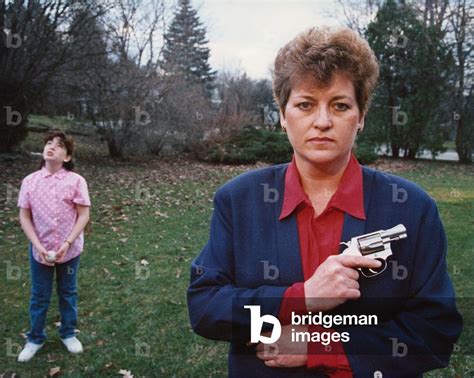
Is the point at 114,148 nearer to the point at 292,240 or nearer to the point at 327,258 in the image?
the point at 292,240

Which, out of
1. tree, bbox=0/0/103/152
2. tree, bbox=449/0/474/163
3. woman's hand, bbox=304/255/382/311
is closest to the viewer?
woman's hand, bbox=304/255/382/311

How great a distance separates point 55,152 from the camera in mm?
4328

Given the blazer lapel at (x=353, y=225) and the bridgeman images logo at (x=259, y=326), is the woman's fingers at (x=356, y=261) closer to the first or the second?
the blazer lapel at (x=353, y=225)

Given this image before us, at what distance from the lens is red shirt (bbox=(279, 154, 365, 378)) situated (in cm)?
153

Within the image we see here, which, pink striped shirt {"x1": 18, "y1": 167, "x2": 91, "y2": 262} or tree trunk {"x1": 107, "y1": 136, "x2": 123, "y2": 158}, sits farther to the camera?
tree trunk {"x1": 107, "y1": 136, "x2": 123, "y2": 158}

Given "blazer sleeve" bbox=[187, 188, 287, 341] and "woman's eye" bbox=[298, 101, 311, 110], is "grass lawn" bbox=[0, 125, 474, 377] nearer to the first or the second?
Answer: "blazer sleeve" bbox=[187, 188, 287, 341]

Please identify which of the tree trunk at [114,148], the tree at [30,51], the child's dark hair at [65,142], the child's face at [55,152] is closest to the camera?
the child's face at [55,152]

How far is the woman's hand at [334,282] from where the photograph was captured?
143cm

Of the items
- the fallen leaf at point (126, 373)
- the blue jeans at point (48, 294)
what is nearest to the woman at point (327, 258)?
the fallen leaf at point (126, 373)

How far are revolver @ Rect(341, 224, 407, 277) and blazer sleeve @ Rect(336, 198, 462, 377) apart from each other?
0.39 ft

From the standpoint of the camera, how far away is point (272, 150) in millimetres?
21250

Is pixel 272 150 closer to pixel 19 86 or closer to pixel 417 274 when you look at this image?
pixel 19 86

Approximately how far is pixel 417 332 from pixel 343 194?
0.50 meters

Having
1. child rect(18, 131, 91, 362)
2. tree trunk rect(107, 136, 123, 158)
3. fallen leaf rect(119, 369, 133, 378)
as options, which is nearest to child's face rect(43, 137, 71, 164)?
child rect(18, 131, 91, 362)
